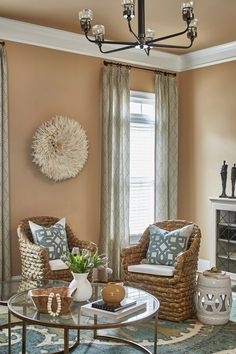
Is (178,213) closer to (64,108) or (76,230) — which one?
(76,230)

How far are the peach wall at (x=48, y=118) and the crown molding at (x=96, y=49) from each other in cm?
9

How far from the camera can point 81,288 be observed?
11.7 ft

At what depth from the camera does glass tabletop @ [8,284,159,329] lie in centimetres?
308

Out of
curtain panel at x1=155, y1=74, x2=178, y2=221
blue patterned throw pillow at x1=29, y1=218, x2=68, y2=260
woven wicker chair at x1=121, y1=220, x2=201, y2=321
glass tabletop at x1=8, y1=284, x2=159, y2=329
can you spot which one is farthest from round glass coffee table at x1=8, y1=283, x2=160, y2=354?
curtain panel at x1=155, y1=74, x2=178, y2=221

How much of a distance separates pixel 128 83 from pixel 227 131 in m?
1.52

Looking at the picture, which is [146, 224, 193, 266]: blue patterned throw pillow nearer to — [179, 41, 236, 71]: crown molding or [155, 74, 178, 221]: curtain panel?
[155, 74, 178, 221]: curtain panel

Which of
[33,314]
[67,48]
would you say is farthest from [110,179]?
[33,314]

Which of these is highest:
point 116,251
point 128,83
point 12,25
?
point 12,25

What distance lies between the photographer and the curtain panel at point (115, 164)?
21.0 ft

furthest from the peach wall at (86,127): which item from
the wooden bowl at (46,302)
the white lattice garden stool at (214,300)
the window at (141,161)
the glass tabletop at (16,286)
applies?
the wooden bowl at (46,302)

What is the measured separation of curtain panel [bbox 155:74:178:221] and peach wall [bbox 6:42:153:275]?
1.03 m

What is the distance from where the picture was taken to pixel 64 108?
6141 mm

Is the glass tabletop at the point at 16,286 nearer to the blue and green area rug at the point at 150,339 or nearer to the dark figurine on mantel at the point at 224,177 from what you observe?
the blue and green area rug at the point at 150,339

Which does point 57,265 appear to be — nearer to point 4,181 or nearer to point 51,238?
point 51,238
